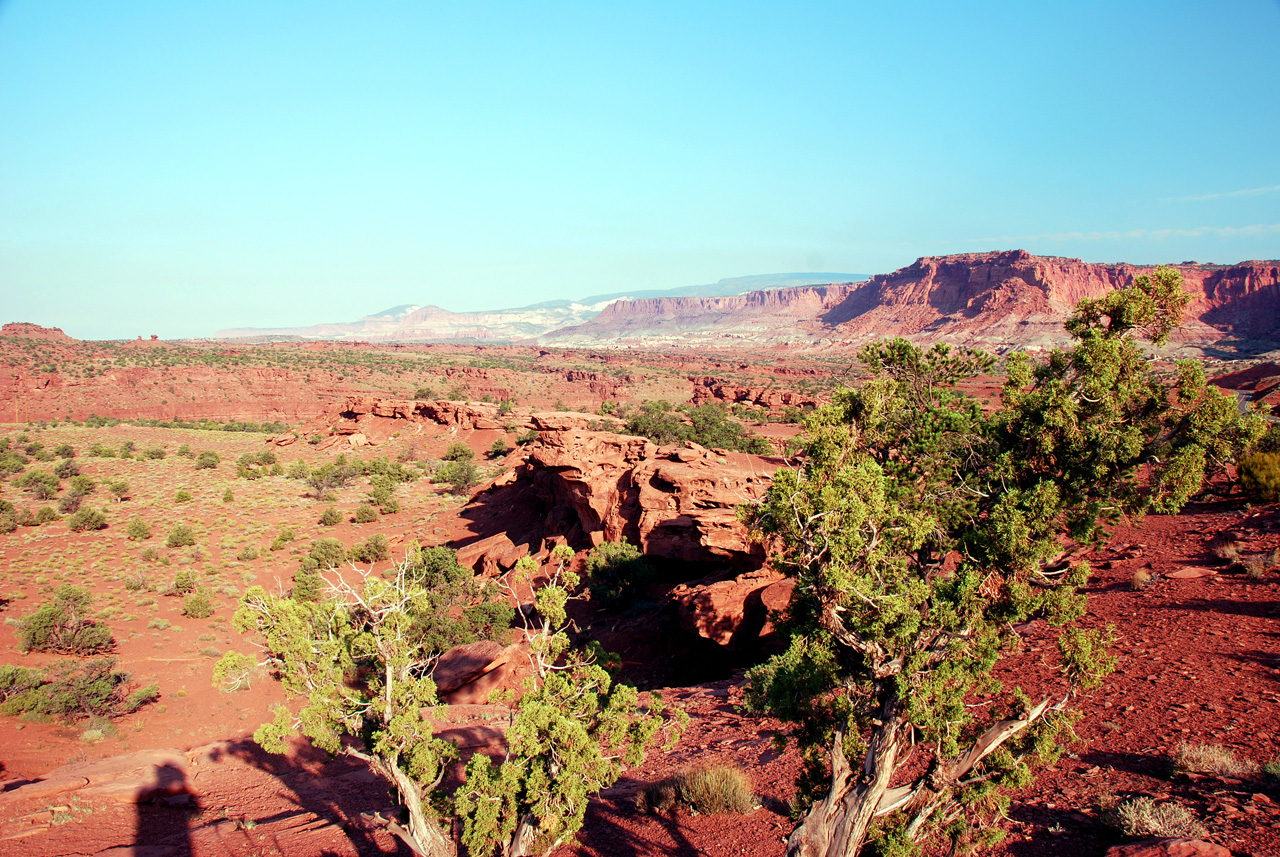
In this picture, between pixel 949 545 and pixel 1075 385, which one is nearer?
pixel 949 545

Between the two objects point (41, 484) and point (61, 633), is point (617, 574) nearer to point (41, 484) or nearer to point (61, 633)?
point (61, 633)

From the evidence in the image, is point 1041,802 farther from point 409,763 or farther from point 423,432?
point 423,432

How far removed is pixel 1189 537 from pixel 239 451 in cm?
4561

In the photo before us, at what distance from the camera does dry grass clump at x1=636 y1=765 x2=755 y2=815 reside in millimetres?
8188

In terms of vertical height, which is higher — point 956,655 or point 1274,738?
point 956,655

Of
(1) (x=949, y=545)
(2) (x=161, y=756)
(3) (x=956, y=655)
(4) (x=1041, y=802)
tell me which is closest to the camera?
(3) (x=956, y=655)

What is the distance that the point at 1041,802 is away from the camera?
274 inches

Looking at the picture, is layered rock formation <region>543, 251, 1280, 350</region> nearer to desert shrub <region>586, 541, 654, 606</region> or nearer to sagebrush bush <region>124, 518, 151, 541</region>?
desert shrub <region>586, 541, 654, 606</region>

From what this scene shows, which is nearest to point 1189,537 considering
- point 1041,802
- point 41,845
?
point 1041,802

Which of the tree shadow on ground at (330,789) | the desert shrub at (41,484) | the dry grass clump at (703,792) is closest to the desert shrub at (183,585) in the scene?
the tree shadow on ground at (330,789)

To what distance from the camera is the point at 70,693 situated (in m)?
12.1

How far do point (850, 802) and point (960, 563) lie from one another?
9.69 feet

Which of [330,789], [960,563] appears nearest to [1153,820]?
[960,563]

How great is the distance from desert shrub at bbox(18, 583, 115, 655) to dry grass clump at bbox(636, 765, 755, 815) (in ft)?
48.3
